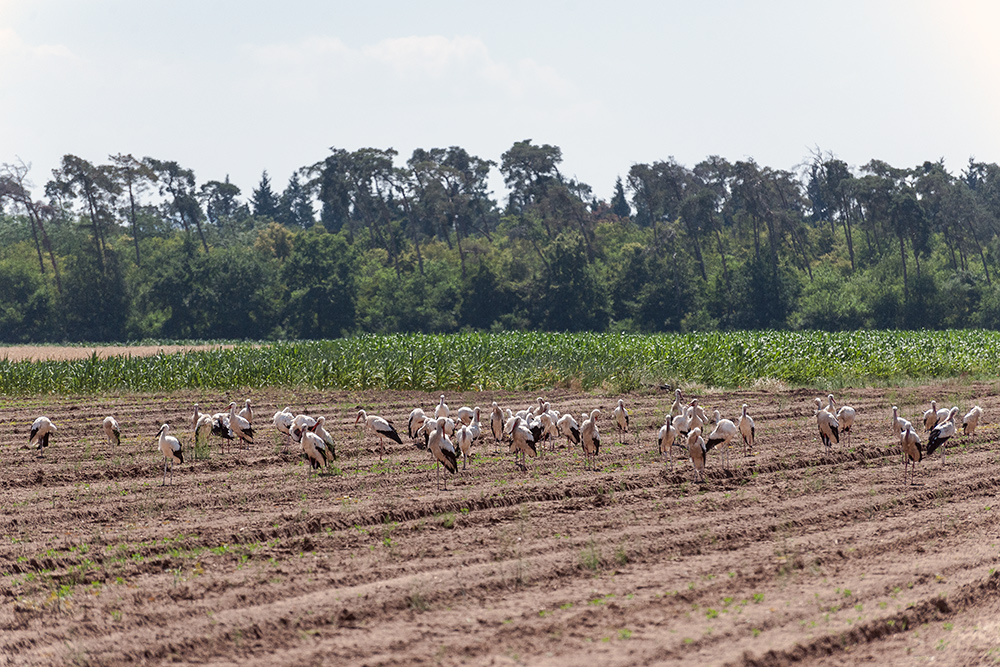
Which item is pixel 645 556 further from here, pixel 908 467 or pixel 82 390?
pixel 82 390

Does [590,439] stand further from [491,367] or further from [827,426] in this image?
[491,367]

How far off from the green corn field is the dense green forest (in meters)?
46.0

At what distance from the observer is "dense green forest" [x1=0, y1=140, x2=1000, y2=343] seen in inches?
3410

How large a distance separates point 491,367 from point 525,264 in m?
57.4

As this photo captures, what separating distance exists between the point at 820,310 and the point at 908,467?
2788 inches

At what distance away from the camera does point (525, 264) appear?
298 ft

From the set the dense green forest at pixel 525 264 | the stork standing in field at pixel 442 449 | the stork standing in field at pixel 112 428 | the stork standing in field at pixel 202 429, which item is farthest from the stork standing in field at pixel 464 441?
the dense green forest at pixel 525 264

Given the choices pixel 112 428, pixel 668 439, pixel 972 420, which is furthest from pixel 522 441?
pixel 972 420

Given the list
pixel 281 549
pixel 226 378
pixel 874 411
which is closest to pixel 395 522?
pixel 281 549

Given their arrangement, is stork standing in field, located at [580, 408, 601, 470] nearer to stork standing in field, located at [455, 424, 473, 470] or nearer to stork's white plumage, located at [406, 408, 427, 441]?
stork standing in field, located at [455, 424, 473, 470]

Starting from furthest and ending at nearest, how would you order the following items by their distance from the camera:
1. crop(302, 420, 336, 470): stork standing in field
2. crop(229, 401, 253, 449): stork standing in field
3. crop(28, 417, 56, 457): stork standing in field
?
1. crop(229, 401, 253, 449): stork standing in field
2. crop(28, 417, 56, 457): stork standing in field
3. crop(302, 420, 336, 470): stork standing in field

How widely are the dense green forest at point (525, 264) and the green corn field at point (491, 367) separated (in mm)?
46020

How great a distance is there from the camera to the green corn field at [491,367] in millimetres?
32750

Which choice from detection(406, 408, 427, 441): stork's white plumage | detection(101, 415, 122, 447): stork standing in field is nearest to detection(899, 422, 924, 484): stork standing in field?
detection(406, 408, 427, 441): stork's white plumage
